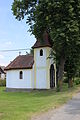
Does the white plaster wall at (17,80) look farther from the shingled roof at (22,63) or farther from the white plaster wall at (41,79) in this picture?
the white plaster wall at (41,79)

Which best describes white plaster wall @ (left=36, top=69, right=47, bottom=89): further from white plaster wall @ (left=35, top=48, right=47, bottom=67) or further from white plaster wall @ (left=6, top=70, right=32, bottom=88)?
white plaster wall @ (left=6, top=70, right=32, bottom=88)

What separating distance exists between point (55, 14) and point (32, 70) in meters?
13.3

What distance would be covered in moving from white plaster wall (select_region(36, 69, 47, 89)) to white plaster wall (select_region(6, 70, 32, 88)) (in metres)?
1.28

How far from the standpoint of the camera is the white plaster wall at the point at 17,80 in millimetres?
46344

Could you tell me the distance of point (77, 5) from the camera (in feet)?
114

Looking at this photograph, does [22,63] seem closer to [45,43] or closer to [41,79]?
[41,79]

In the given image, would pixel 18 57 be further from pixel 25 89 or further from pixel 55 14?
pixel 55 14

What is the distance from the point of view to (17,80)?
48.3m

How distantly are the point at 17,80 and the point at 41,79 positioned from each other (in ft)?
16.8

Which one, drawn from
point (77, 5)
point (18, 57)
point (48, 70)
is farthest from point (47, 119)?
point (18, 57)

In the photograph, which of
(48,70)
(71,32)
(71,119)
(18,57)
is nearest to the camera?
(71,119)

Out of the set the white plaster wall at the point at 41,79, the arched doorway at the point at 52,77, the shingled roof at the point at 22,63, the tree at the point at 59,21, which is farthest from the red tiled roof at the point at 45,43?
the tree at the point at 59,21

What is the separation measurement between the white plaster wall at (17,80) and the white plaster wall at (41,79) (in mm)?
1284

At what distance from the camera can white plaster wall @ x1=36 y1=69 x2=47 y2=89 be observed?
44688 mm
